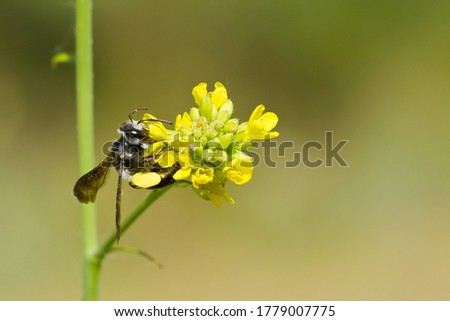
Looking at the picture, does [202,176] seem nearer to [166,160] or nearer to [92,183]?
[166,160]

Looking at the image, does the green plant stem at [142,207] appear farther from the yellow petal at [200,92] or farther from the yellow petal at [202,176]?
the yellow petal at [200,92]

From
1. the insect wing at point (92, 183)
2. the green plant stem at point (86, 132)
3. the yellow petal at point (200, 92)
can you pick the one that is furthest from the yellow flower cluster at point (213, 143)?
the green plant stem at point (86, 132)

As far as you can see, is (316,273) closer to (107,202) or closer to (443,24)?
(107,202)

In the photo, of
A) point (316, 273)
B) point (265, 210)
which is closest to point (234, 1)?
point (265, 210)

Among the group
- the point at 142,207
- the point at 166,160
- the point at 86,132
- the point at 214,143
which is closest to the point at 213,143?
the point at 214,143

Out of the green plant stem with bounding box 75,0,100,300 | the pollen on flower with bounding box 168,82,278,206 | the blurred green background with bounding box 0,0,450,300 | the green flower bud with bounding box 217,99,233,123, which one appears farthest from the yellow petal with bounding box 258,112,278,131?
the blurred green background with bounding box 0,0,450,300

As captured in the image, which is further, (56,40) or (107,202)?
(56,40)
